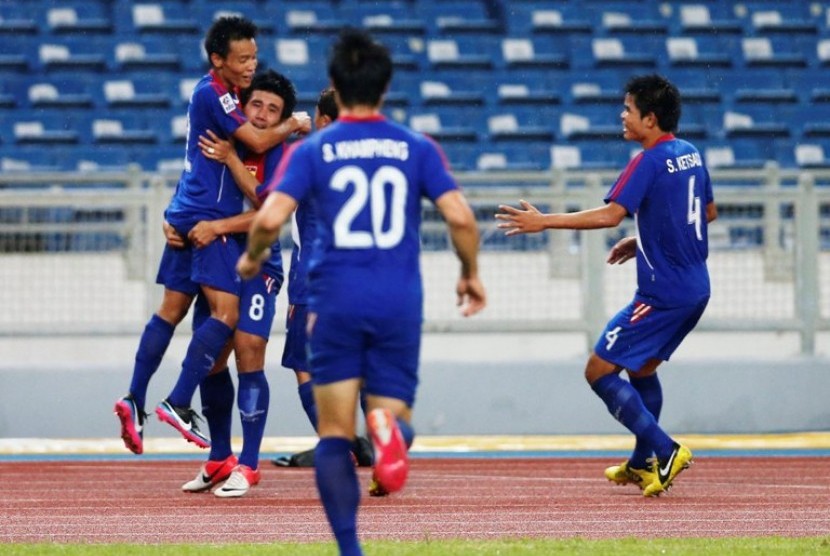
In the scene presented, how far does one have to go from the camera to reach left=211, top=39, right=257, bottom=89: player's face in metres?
8.47

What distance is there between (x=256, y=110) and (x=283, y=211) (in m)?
3.36

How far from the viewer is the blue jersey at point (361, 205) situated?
5363mm

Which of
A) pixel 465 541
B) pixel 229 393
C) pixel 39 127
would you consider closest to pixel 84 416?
pixel 229 393

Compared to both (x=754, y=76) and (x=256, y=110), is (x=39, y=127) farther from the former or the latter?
(x=256, y=110)

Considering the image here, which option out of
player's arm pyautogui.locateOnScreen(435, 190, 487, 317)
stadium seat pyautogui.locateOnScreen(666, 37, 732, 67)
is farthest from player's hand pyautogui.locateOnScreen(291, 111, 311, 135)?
stadium seat pyautogui.locateOnScreen(666, 37, 732, 67)

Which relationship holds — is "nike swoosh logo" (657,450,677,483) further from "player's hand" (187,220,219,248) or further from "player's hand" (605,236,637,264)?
"player's hand" (187,220,219,248)

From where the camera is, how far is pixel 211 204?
862cm

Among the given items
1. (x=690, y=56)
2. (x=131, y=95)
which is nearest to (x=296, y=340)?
(x=131, y=95)

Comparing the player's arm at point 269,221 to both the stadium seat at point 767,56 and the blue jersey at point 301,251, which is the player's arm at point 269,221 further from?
the stadium seat at point 767,56

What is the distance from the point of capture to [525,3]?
2394 centimetres

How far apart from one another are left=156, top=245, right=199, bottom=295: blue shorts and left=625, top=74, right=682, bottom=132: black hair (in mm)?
2566

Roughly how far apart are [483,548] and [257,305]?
8.95ft

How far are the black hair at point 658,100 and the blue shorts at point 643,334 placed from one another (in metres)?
0.99

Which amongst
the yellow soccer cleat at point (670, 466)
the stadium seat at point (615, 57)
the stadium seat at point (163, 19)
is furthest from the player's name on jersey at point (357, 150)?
the stadium seat at point (615, 57)
